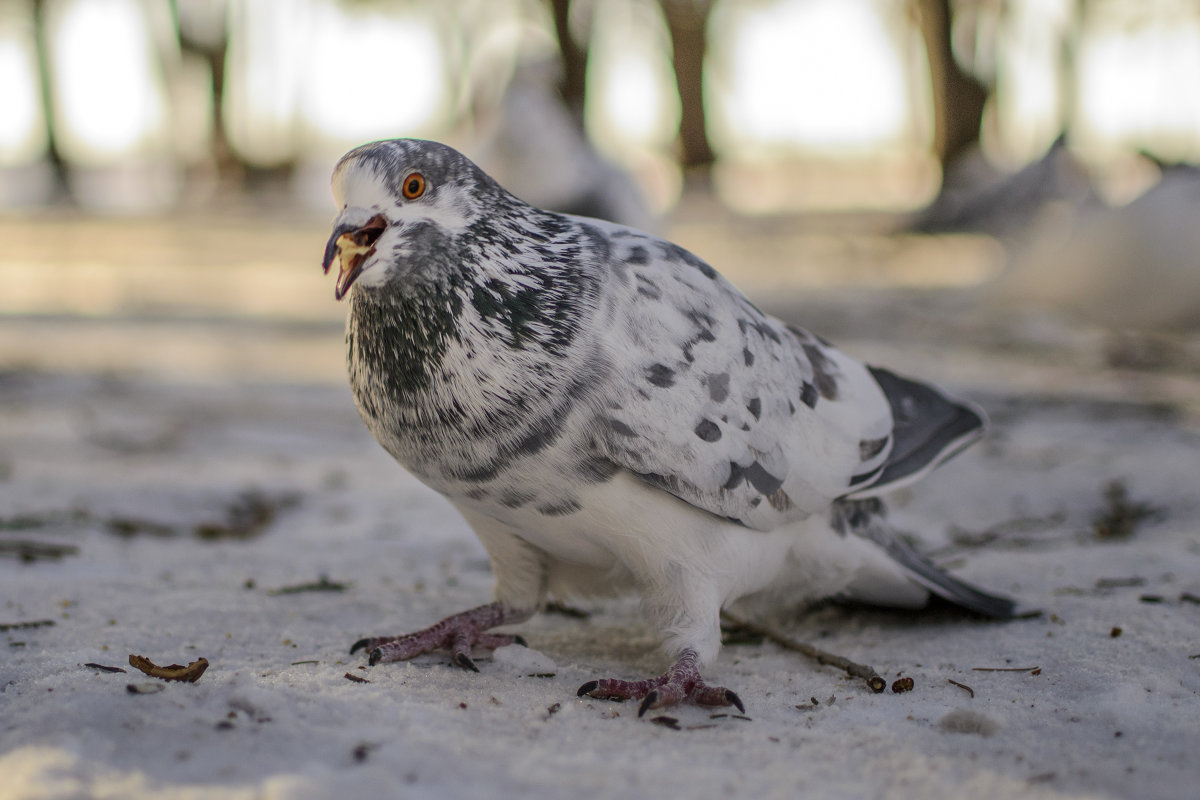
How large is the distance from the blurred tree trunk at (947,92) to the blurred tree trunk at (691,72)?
560 cm

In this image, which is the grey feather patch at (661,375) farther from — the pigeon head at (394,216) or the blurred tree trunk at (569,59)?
the blurred tree trunk at (569,59)

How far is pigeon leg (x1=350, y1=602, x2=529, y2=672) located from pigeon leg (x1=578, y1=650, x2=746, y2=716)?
32 centimetres

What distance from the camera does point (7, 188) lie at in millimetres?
22406

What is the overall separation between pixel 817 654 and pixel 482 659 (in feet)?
2.41

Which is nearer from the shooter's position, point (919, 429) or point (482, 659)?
point (482, 659)

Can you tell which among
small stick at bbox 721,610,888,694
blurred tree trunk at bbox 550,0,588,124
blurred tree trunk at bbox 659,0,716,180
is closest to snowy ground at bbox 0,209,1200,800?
small stick at bbox 721,610,888,694

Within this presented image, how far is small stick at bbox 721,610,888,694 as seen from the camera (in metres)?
2.17

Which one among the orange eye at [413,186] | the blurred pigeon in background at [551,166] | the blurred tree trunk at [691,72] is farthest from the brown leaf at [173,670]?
the blurred tree trunk at [691,72]

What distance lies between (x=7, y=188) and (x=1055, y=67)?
21030mm

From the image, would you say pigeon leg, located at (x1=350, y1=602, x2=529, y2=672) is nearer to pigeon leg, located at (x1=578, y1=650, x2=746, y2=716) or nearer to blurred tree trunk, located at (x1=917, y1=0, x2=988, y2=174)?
pigeon leg, located at (x1=578, y1=650, x2=746, y2=716)

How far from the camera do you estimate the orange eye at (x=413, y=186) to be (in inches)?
78.8

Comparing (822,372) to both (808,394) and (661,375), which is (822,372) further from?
(661,375)

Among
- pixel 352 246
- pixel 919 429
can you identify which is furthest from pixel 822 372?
pixel 352 246

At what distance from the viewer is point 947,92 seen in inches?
588
